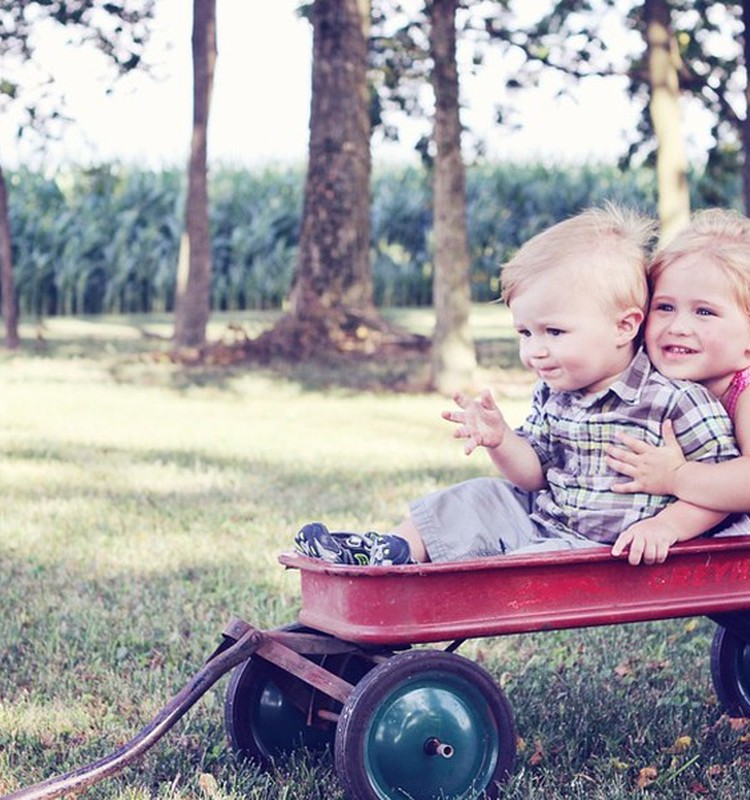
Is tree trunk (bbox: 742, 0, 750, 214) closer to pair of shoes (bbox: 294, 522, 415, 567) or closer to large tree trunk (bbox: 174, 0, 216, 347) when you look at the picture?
large tree trunk (bbox: 174, 0, 216, 347)

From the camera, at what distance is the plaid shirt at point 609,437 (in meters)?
3.43

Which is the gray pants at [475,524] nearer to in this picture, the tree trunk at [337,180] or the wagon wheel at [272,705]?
the wagon wheel at [272,705]

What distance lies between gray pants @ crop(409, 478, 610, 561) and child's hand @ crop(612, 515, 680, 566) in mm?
235

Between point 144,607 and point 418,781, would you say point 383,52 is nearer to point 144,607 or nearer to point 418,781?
point 144,607

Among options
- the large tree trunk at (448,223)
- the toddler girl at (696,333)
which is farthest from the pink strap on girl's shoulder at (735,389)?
the large tree trunk at (448,223)

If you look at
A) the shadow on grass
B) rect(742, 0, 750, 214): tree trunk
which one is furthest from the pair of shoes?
rect(742, 0, 750, 214): tree trunk

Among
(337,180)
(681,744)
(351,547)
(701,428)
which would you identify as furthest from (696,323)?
(337,180)

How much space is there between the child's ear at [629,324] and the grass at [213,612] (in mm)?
1095

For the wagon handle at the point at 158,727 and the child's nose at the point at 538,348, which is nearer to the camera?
the wagon handle at the point at 158,727

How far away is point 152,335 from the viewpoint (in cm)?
1783

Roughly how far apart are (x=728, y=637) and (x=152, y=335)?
14.4m

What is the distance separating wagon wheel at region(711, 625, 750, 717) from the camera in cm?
405

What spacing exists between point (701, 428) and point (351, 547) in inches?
36.0

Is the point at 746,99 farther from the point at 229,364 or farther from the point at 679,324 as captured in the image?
the point at 679,324
